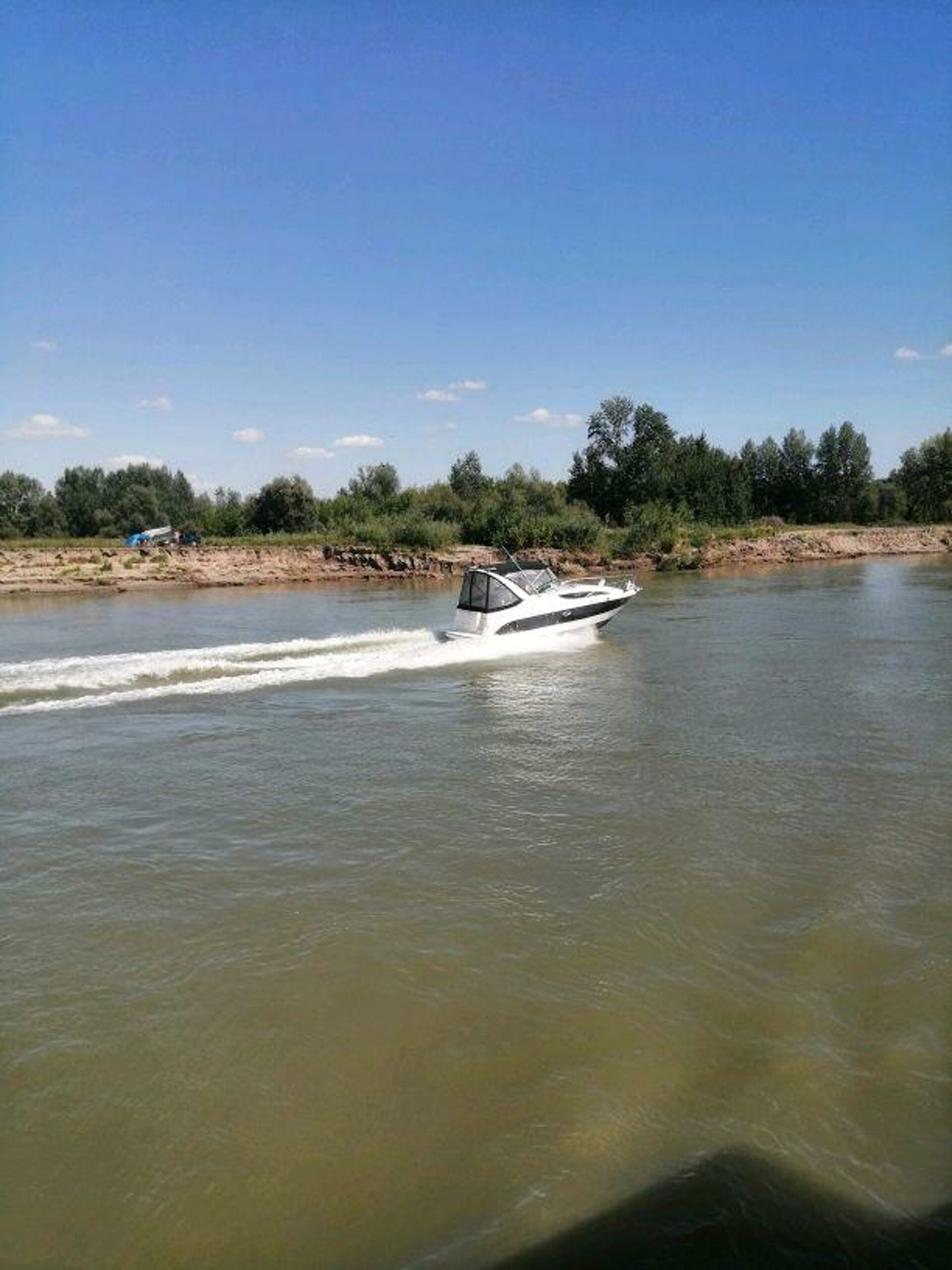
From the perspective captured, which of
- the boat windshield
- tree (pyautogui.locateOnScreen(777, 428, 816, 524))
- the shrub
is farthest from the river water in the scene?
tree (pyautogui.locateOnScreen(777, 428, 816, 524))

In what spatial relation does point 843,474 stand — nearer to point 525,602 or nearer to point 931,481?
point 931,481

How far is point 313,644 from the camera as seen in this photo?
2139 cm

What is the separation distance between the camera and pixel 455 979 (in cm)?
612

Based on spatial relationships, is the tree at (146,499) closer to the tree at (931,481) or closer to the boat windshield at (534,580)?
the boat windshield at (534,580)

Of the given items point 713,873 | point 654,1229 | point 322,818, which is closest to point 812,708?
point 713,873

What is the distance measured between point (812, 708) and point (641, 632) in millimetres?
10587

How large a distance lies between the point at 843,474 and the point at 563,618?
90920 mm

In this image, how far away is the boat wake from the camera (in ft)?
53.1

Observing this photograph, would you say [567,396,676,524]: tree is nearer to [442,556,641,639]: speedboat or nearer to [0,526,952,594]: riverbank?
[0,526,952,594]: riverbank

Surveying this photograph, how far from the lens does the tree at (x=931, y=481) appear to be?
9681 cm

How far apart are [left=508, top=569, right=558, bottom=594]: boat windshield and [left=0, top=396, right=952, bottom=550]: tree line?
3183 cm

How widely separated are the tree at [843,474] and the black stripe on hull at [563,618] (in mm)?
87160

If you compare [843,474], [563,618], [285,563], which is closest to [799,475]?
[843,474]

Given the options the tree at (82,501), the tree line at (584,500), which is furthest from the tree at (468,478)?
the tree at (82,501)
